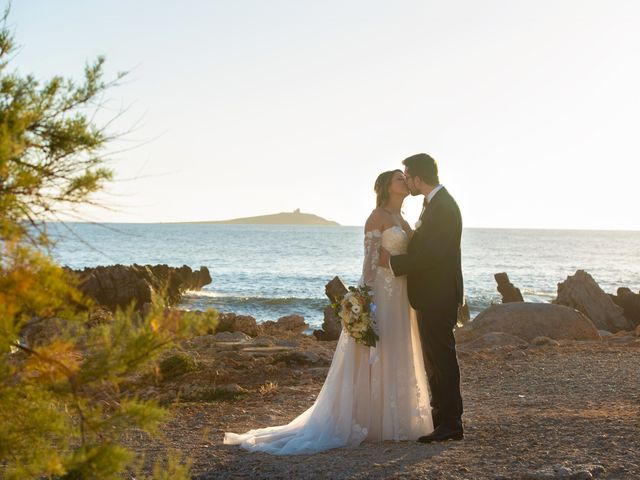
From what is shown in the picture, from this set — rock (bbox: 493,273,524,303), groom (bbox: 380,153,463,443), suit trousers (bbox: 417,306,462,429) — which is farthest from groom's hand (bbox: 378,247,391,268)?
rock (bbox: 493,273,524,303)

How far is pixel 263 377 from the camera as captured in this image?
36.3 ft

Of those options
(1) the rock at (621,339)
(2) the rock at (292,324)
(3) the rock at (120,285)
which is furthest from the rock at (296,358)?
(3) the rock at (120,285)

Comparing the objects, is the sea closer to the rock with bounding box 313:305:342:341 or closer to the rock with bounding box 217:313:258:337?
the rock with bounding box 217:313:258:337

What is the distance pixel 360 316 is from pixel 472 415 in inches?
83.2

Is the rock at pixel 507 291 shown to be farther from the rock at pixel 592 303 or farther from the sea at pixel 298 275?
the sea at pixel 298 275

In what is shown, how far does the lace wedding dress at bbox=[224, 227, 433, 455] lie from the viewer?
718 cm

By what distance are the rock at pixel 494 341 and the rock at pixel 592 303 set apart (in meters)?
8.77

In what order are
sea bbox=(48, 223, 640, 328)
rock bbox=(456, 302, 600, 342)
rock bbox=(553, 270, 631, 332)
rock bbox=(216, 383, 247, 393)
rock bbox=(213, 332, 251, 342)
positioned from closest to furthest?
rock bbox=(216, 383, 247, 393)
rock bbox=(456, 302, 600, 342)
rock bbox=(213, 332, 251, 342)
rock bbox=(553, 270, 631, 332)
sea bbox=(48, 223, 640, 328)

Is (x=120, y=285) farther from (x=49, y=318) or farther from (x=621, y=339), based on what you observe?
(x=49, y=318)

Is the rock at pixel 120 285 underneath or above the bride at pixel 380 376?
underneath

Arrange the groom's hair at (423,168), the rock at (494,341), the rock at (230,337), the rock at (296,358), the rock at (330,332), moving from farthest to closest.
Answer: the rock at (330,332) → the rock at (230,337) → the rock at (494,341) → the rock at (296,358) → the groom's hair at (423,168)

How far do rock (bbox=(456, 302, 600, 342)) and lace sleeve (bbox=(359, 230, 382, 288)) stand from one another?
8751mm

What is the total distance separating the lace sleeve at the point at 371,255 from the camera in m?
7.38

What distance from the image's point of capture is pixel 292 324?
22625 mm
